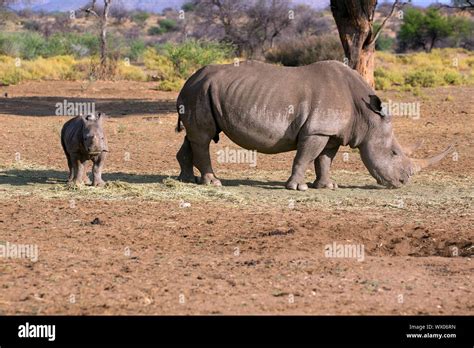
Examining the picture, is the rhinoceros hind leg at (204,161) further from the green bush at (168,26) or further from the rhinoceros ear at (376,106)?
the green bush at (168,26)

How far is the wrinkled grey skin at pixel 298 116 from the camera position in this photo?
477 inches

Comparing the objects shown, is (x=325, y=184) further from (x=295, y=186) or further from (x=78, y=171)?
(x=78, y=171)

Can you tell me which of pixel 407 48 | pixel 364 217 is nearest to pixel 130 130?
pixel 364 217

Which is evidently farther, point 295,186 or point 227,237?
point 295,186

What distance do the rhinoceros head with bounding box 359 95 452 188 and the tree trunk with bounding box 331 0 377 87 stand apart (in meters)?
6.24

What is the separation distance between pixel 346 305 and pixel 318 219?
12.2ft

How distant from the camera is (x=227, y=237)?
31.2ft

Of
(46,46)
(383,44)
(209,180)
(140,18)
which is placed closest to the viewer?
(209,180)

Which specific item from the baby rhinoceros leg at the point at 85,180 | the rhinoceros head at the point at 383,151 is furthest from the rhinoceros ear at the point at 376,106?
the baby rhinoceros leg at the point at 85,180

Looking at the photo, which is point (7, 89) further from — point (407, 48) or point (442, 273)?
point (407, 48)

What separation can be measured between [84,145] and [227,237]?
3091mm

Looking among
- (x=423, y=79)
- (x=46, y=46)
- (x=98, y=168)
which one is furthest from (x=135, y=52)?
(x=98, y=168)

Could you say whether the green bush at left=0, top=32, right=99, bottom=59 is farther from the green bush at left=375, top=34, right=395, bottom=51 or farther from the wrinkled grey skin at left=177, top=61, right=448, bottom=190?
the wrinkled grey skin at left=177, top=61, right=448, bottom=190

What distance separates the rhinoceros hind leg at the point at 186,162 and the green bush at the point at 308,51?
20.7 m
